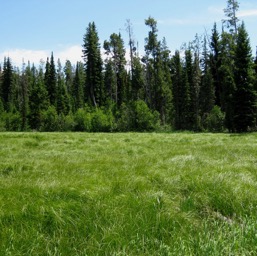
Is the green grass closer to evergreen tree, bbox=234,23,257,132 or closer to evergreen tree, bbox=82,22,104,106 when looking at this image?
evergreen tree, bbox=234,23,257,132

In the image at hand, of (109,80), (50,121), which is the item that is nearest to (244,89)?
(50,121)

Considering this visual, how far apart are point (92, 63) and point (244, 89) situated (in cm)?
2685

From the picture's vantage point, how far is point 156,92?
162ft

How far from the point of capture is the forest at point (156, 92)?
116 ft

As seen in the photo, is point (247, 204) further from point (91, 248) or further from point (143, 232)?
point (91, 248)

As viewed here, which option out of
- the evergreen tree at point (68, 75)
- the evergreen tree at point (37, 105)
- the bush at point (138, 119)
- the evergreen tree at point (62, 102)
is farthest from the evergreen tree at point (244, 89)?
the evergreen tree at point (68, 75)

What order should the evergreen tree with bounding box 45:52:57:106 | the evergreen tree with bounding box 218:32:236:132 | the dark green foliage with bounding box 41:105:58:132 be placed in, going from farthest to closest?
the evergreen tree with bounding box 45:52:57:106 < the dark green foliage with bounding box 41:105:58:132 < the evergreen tree with bounding box 218:32:236:132

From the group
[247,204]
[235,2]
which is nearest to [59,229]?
[247,204]

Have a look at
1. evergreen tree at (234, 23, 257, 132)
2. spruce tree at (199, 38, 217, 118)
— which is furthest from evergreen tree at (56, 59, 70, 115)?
evergreen tree at (234, 23, 257, 132)

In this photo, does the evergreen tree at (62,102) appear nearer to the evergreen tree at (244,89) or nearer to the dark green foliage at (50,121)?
the dark green foliage at (50,121)

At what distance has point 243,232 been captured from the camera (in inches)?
150

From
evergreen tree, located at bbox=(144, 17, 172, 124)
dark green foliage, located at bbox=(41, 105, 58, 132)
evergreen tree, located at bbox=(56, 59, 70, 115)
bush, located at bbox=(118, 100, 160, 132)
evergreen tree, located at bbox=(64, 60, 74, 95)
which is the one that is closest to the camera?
bush, located at bbox=(118, 100, 160, 132)

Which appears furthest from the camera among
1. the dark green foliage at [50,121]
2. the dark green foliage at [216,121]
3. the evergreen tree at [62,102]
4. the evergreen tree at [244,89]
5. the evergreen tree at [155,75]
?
the evergreen tree at [62,102]

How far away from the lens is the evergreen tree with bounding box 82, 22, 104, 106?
168ft
